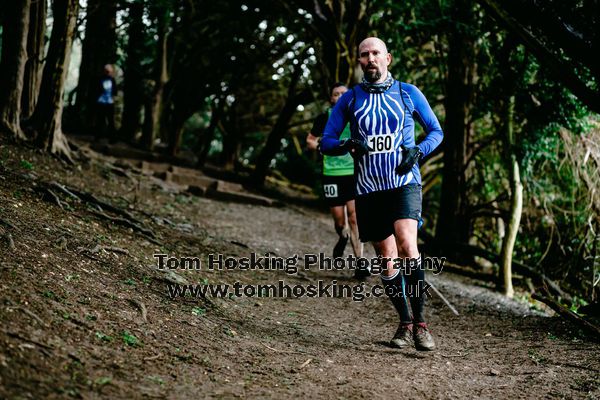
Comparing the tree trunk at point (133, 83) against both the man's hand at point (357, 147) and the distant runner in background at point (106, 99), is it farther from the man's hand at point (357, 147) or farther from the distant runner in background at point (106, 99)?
the man's hand at point (357, 147)

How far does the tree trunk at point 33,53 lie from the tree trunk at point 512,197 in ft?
24.7

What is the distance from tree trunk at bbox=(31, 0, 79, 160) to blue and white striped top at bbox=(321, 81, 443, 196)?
6075 mm

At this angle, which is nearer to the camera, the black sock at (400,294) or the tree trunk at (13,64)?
the black sock at (400,294)

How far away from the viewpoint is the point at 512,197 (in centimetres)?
909

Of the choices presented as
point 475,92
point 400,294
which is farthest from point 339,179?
point 475,92

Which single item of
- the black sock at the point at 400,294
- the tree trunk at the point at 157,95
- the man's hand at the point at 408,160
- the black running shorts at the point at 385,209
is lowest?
the black sock at the point at 400,294

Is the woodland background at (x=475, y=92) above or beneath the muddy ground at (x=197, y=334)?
above

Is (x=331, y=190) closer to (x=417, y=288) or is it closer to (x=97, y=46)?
(x=417, y=288)

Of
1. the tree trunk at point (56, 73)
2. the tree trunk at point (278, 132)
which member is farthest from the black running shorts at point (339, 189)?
the tree trunk at point (278, 132)

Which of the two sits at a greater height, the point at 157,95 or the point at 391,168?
the point at 157,95

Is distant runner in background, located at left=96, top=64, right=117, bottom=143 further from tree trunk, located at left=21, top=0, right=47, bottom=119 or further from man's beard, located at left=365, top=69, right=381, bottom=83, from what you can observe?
man's beard, located at left=365, top=69, right=381, bottom=83

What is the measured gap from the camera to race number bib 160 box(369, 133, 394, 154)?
4.81 m

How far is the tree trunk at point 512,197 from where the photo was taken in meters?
9.09

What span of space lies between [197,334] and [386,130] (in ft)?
6.87
